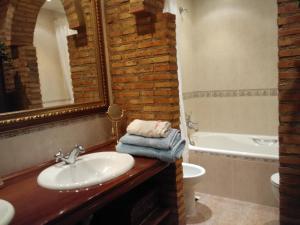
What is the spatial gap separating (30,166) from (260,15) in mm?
2984

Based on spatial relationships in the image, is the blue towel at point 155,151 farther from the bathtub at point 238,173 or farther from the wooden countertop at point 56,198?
the bathtub at point 238,173

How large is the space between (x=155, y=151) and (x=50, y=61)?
0.83m

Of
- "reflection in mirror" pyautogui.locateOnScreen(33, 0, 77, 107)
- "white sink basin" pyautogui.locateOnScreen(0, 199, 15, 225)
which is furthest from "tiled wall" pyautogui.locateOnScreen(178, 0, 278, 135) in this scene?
"white sink basin" pyautogui.locateOnScreen(0, 199, 15, 225)

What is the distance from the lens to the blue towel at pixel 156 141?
57.7 inches

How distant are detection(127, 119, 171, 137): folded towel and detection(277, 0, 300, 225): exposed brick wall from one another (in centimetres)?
64

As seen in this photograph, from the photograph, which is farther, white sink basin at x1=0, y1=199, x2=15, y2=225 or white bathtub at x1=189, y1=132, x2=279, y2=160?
white bathtub at x1=189, y1=132, x2=279, y2=160

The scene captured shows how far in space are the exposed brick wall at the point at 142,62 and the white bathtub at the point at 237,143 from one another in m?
1.23

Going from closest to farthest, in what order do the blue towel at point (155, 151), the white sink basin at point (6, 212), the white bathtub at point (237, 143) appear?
the white sink basin at point (6, 212) < the blue towel at point (155, 151) < the white bathtub at point (237, 143)

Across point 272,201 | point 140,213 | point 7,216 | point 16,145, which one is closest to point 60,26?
point 16,145

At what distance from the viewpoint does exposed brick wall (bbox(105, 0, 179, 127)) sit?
168cm

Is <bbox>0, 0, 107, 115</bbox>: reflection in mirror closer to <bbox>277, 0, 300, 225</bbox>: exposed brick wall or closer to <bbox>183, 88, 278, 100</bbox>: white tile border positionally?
<bbox>277, 0, 300, 225</bbox>: exposed brick wall

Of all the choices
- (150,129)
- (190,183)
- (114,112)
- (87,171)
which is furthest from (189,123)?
(87,171)

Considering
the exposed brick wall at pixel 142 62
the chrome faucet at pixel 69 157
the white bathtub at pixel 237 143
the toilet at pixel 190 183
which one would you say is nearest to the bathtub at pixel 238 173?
the white bathtub at pixel 237 143

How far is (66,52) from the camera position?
1674mm
